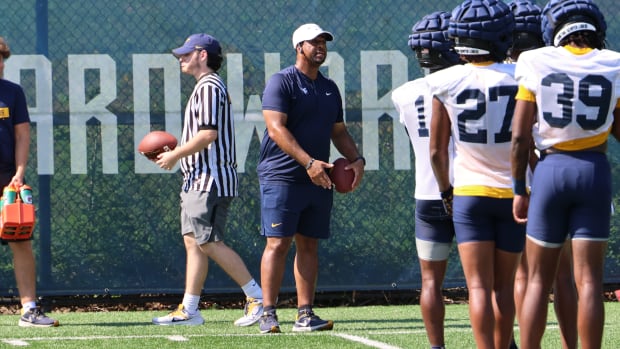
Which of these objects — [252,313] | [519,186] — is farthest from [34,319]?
[519,186]

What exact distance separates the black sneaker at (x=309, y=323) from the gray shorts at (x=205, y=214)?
807 millimetres

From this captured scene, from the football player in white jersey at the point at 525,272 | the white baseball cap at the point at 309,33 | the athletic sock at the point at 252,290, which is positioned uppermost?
the white baseball cap at the point at 309,33

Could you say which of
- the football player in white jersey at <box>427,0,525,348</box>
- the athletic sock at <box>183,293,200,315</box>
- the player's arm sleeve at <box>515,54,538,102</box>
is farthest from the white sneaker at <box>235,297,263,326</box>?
the player's arm sleeve at <box>515,54,538,102</box>

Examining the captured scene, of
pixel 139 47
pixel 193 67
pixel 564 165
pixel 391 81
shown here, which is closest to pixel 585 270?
pixel 564 165

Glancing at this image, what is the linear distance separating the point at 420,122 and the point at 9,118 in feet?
10.5

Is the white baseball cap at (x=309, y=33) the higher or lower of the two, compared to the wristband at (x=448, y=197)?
higher

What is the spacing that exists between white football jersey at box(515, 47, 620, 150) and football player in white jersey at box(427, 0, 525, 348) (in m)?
0.23

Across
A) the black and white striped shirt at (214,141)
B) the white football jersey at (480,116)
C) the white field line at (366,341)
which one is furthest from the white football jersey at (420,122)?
the black and white striped shirt at (214,141)

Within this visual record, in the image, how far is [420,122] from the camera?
5520 mm

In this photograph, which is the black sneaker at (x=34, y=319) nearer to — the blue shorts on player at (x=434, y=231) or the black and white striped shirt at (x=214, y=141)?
the black and white striped shirt at (x=214, y=141)

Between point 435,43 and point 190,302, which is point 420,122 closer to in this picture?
point 435,43

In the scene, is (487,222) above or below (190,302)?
above

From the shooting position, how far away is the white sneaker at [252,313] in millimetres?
7586

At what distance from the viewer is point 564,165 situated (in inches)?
185
